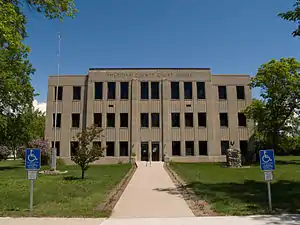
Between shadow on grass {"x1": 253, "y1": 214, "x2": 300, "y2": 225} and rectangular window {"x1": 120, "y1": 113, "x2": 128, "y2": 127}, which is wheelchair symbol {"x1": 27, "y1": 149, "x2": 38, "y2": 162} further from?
rectangular window {"x1": 120, "y1": 113, "x2": 128, "y2": 127}

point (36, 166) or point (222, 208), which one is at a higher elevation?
point (36, 166)

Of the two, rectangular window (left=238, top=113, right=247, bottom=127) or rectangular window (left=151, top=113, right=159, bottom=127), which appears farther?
rectangular window (left=238, top=113, right=247, bottom=127)

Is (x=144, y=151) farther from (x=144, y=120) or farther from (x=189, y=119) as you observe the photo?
(x=189, y=119)

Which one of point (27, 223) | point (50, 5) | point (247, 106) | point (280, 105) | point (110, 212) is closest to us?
point (27, 223)

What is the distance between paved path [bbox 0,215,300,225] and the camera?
832 centimetres

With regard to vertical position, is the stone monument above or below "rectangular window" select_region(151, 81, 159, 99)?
below

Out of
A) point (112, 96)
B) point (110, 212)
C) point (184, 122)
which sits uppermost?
point (112, 96)

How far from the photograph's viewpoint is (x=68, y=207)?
1059 centimetres

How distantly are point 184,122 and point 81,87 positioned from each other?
14.7 metres

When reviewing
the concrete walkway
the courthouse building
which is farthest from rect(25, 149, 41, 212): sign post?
the courthouse building

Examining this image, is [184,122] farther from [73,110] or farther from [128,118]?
[73,110]

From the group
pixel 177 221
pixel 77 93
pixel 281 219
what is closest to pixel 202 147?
pixel 77 93

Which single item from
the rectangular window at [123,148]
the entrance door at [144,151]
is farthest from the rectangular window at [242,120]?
the rectangular window at [123,148]

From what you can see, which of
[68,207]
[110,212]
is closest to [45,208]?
[68,207]
